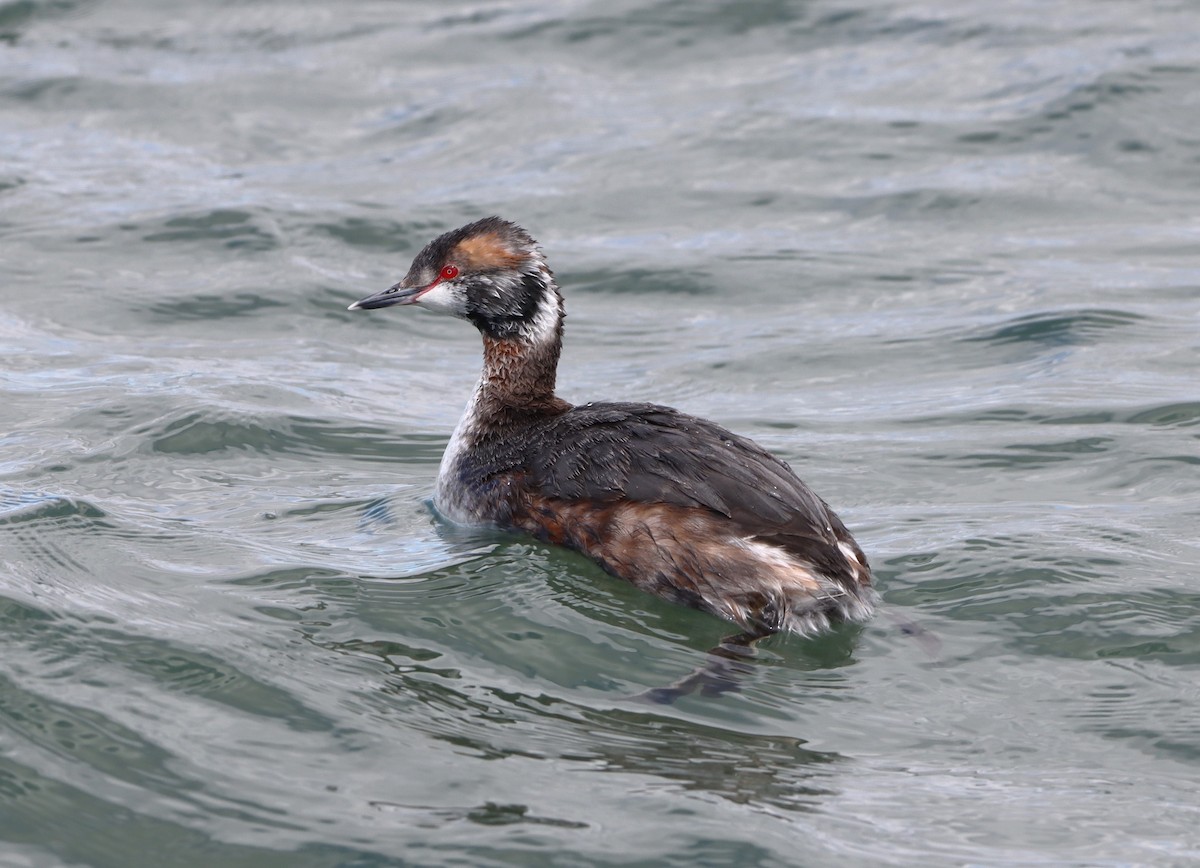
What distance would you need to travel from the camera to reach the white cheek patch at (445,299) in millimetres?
7363

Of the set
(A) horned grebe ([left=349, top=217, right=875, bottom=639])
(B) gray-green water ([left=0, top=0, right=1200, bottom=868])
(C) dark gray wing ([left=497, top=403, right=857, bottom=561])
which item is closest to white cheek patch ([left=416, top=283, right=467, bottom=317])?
(A) horned grebe ([left=349, top=217, right=875, bottom=639])

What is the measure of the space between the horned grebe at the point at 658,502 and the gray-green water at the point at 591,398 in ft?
0.49

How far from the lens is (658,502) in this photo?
602cm

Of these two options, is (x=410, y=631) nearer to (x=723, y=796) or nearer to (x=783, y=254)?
(x=723, y=796)

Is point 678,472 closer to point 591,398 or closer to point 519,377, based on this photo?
point 519,377

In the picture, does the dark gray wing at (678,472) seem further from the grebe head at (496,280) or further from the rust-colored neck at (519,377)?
the grebe head at (496,280)

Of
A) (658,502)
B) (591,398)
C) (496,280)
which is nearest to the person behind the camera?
(658,502)

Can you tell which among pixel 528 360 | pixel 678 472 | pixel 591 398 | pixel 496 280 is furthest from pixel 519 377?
pixel 591 398

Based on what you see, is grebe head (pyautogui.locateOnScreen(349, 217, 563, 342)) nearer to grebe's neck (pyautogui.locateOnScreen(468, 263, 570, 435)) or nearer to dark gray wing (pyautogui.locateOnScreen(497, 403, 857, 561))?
grebe's neck (pyautogui.locateOnScreen(468, 263, 570, 435))

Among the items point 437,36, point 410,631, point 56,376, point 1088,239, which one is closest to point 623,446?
point 410,631

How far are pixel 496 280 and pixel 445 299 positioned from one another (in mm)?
250

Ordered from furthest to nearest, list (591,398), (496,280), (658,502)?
(591,398), (496,280), (658,502)

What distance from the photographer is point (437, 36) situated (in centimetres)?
1605

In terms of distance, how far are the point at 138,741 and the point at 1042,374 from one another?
5.78 metres
